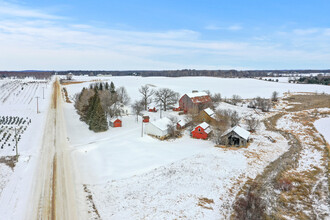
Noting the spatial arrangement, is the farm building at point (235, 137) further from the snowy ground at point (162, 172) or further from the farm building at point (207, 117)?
the farm building at point (207, 117)

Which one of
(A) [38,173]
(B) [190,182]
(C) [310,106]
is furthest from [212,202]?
(C) [310,106]

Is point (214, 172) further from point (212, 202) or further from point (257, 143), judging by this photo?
point (257, 143)

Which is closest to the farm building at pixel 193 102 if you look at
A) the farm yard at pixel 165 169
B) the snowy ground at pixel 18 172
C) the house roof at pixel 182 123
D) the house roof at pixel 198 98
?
the house roof at pixel 198 98

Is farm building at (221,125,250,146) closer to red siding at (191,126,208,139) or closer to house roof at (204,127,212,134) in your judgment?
house roof at (204,127,212,134)

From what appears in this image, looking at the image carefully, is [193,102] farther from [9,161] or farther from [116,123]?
[9,161]

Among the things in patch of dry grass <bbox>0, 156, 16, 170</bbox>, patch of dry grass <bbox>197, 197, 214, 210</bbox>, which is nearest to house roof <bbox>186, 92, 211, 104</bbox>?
patch of dry grass <bbox>197, 197, 214, 210</bbox>
